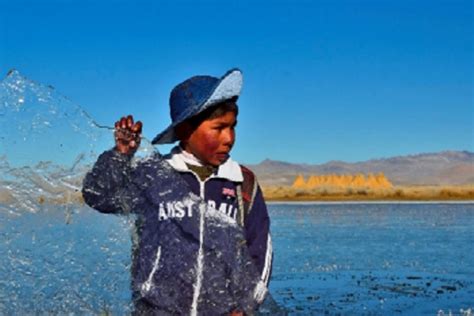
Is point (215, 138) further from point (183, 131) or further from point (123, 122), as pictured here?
point (123, 122)

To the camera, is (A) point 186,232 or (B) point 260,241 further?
(B) point 260,241

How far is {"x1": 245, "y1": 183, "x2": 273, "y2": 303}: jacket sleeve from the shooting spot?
3.15m

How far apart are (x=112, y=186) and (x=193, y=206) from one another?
0.39 meters

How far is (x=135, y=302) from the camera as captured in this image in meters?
3.07

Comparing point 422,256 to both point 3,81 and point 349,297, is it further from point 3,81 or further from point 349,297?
point 3,81

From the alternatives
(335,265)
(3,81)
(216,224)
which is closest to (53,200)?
(3,81)

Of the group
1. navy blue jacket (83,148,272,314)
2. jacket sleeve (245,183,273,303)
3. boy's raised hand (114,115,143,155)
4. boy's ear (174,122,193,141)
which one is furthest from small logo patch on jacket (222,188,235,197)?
boy's raised hand (114,115,143,155)

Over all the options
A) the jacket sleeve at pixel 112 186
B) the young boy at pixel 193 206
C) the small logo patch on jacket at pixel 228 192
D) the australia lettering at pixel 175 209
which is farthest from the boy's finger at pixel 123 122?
the small logo patch on jacket at pixel 228 192

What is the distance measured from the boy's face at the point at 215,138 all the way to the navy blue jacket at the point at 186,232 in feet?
0.29

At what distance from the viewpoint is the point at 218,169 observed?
319 cm

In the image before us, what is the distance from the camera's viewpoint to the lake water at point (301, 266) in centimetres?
352

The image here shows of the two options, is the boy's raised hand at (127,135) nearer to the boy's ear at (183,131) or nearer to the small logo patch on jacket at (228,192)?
the boy's ear at (183,131)

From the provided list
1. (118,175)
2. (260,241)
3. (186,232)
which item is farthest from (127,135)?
(260,241)

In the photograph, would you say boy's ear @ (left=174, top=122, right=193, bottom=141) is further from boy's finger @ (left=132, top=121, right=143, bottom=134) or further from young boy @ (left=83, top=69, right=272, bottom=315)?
boy's finger @ (left=132, top=121, right=143, bottom=134)
